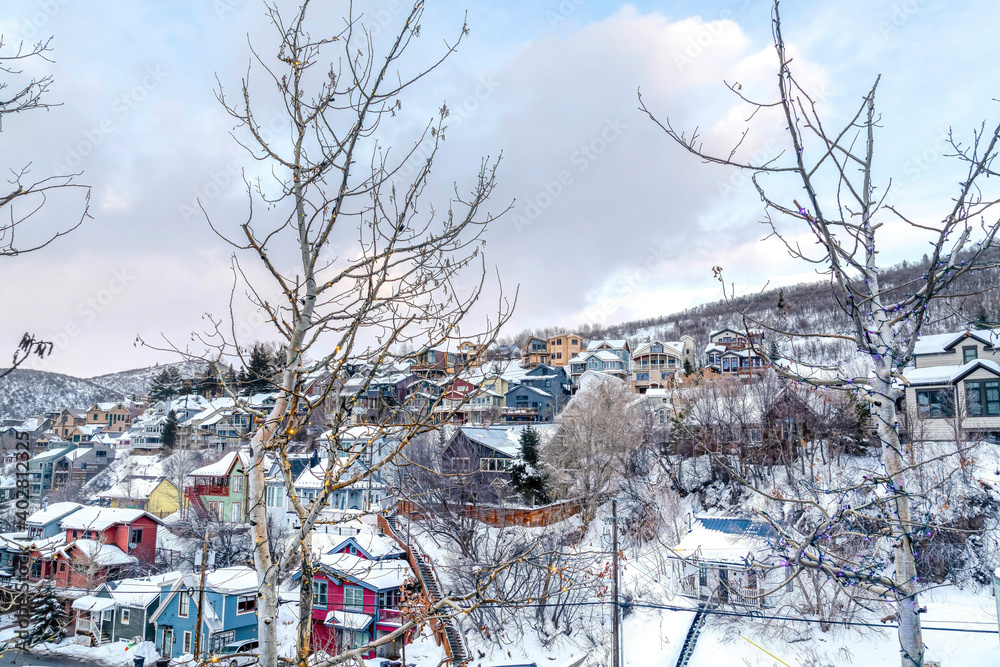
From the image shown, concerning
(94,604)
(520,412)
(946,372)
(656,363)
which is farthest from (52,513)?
(946,372)

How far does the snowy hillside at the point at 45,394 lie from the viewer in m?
79.1

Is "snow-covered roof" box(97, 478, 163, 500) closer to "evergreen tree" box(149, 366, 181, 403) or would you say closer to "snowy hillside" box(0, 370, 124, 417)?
"evergreen tree" box(149, 366, 181, 403)

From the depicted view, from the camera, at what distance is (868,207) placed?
10.9 feet

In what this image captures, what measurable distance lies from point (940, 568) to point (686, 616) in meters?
7.73

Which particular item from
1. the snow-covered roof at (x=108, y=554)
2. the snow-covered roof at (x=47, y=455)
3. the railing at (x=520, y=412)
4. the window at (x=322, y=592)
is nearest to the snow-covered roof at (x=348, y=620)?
the window at (x=322, y=592)

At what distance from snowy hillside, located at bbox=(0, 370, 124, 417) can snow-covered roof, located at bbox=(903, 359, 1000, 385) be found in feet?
295

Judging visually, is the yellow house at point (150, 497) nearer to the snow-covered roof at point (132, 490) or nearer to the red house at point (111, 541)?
the snow-covered roof at point (132, 490)

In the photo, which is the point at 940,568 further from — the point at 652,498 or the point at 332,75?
the point at 332,75

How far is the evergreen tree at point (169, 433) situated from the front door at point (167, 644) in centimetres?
2882

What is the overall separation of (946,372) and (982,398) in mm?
1817

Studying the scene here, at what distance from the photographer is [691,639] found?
658 inches

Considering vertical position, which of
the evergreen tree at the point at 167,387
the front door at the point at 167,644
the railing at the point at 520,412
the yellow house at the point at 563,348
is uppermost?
the yellow house at the point at 563,348

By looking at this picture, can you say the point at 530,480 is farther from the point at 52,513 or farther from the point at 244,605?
the point at 52,513

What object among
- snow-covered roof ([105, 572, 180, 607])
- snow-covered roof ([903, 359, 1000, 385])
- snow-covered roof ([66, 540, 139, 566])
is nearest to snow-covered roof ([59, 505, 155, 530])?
snow-covered roof ([66, 540, 139, 566])
